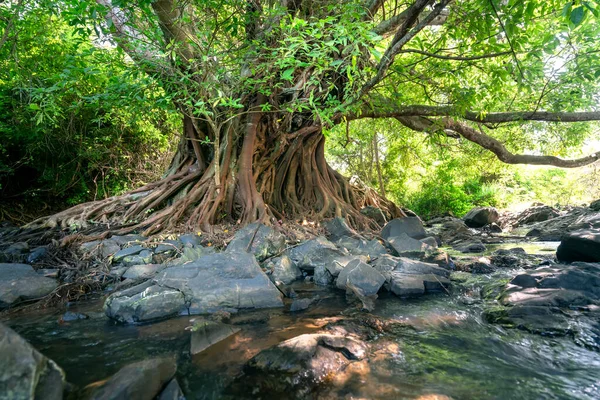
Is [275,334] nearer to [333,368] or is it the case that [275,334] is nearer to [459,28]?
[333,368]

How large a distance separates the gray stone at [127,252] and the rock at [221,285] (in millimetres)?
1431

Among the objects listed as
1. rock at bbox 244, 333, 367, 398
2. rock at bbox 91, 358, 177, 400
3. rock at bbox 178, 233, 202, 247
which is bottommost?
rock at bbox 244, 333, 367, 398

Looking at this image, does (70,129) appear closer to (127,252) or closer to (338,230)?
(127,252)

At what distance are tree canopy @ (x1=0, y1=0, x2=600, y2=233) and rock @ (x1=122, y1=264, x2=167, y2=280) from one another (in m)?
1.59

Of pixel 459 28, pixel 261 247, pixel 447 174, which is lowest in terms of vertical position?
pixel 261 247

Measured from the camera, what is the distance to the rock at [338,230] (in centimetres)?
667

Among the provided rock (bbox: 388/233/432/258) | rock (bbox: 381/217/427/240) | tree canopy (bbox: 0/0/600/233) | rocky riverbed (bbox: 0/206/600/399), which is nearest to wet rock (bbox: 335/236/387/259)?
rocky riverbed (bbox: 0/206/600/399)

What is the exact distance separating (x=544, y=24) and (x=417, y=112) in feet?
8.92

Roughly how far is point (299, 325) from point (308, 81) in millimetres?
3712

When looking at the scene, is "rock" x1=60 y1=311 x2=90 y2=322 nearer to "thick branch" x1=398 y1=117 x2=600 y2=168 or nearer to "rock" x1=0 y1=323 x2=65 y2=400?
"rock" x1=0 y1=323 x2=65 y2=400

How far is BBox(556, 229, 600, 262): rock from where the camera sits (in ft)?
14.4

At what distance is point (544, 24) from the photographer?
5.21m

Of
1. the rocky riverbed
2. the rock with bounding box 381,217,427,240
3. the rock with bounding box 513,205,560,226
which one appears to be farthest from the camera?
the rock with bounding box 513,205,560,226

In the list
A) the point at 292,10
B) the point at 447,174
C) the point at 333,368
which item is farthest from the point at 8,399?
the point at 447,174
